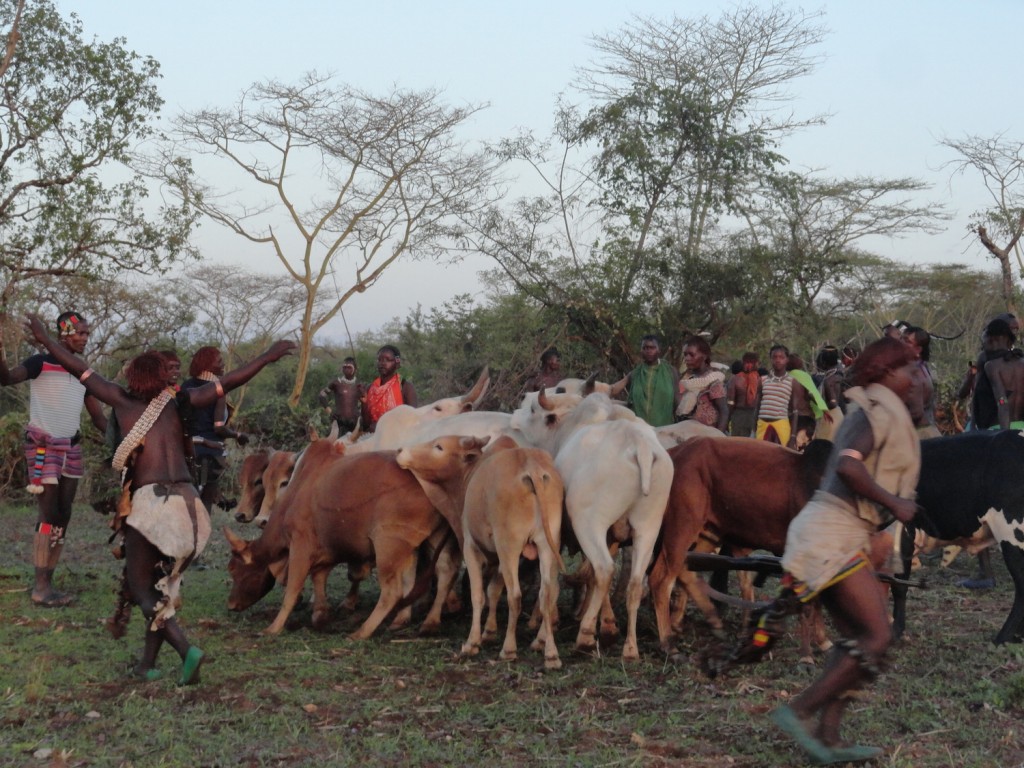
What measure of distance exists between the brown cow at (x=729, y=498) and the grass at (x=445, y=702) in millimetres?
432

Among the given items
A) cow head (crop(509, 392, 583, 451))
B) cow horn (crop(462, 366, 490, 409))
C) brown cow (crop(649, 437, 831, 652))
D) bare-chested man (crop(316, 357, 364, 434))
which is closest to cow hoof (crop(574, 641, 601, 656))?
brown cow (crop(649, 437, 831, 652))

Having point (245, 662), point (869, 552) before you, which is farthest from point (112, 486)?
point (869, 552)

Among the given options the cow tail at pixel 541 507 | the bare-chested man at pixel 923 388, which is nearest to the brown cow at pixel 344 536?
the cow tail at pixel 541 507

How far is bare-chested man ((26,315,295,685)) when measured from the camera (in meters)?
5.89

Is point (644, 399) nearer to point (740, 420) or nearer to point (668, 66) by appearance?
point (740, 420)

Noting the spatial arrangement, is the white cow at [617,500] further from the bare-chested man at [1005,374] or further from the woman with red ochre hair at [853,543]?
the bare-chested man at [1005,374]

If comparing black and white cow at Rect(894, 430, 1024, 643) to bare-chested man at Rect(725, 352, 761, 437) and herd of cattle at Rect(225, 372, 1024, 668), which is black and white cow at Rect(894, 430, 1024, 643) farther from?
bare-chested man at Rect(725, 352, 761, 437)

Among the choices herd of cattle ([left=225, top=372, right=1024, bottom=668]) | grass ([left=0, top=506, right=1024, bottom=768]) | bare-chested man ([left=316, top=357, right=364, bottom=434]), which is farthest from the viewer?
bare-chested man ([left=316, top=357, right=364, bottom=434])

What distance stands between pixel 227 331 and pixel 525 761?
3243 cm

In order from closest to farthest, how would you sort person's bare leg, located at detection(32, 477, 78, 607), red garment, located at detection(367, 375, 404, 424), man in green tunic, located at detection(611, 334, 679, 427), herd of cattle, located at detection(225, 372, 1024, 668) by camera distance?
1. herd of cattle, located at detection(225, 372, 1024, 668)
2. person's bare leg, located at detection(32, 477, 78, 607)
3. man in green tunic, located at detection(611, 334, 679, 427)
4. red garment, located at detection(367, 375, 404, 424)

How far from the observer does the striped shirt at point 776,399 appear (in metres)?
11.2

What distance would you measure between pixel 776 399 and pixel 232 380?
259 inches

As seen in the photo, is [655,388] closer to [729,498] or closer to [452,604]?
[452,604]

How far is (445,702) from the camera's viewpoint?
5.87 metres
